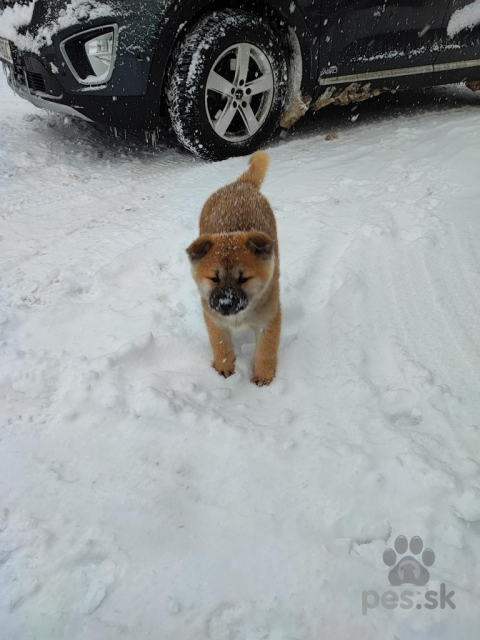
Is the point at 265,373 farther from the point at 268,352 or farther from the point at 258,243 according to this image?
the point at 258,243

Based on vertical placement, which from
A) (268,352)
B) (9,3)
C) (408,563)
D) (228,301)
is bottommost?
(408,563)

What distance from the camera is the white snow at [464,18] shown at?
15.4 feet

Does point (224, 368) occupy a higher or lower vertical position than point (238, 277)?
lower

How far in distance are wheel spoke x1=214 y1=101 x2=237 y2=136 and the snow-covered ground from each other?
72 centimetres

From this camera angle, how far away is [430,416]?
204 centimetres

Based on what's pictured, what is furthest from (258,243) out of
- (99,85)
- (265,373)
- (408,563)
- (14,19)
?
(14,19)

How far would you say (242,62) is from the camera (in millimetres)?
3963

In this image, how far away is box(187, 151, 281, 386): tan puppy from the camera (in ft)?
6.68

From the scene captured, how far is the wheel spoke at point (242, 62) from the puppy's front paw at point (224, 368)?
9.72 ft

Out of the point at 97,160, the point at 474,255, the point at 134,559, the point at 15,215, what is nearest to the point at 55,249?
the point at 15,215

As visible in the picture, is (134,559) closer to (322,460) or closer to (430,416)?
(322,460)

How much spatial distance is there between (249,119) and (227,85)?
1.32ft

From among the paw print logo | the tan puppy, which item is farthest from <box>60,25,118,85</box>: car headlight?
the paw print logo

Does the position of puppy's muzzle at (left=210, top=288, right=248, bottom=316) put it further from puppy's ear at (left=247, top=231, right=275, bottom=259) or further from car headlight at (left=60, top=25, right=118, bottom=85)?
car headlight at (left=60, top=25, right=118, bottom=85)
